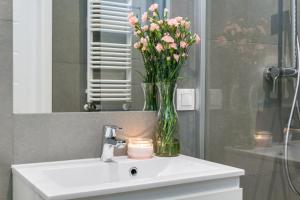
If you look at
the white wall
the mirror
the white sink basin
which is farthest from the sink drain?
the white wall

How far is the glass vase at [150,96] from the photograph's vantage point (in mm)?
1655

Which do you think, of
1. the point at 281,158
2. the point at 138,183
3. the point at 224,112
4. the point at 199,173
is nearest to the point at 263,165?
the point at 281,158

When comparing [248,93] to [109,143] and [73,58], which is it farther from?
[73,58]

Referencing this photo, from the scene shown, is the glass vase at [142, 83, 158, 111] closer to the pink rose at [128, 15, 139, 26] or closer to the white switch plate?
the white switch plate

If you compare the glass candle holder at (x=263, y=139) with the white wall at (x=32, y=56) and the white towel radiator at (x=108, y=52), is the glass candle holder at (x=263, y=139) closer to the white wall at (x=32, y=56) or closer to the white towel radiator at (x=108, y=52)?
the white towel radiator at (x=108, y=52)

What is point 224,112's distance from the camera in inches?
69.2

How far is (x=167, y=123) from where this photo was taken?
157 cm

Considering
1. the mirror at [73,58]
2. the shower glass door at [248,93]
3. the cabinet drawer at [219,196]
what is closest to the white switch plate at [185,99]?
the shower glass door at [248,93]

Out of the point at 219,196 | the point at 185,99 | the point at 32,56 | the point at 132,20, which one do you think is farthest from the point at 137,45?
the point at 219,196

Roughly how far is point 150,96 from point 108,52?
28 cm

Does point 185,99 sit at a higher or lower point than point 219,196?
higher

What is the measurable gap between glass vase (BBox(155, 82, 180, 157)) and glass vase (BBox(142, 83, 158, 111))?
77mm

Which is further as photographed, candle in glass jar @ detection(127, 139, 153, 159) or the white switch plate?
the white switch plate

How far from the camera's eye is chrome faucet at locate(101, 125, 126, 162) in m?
1.41
